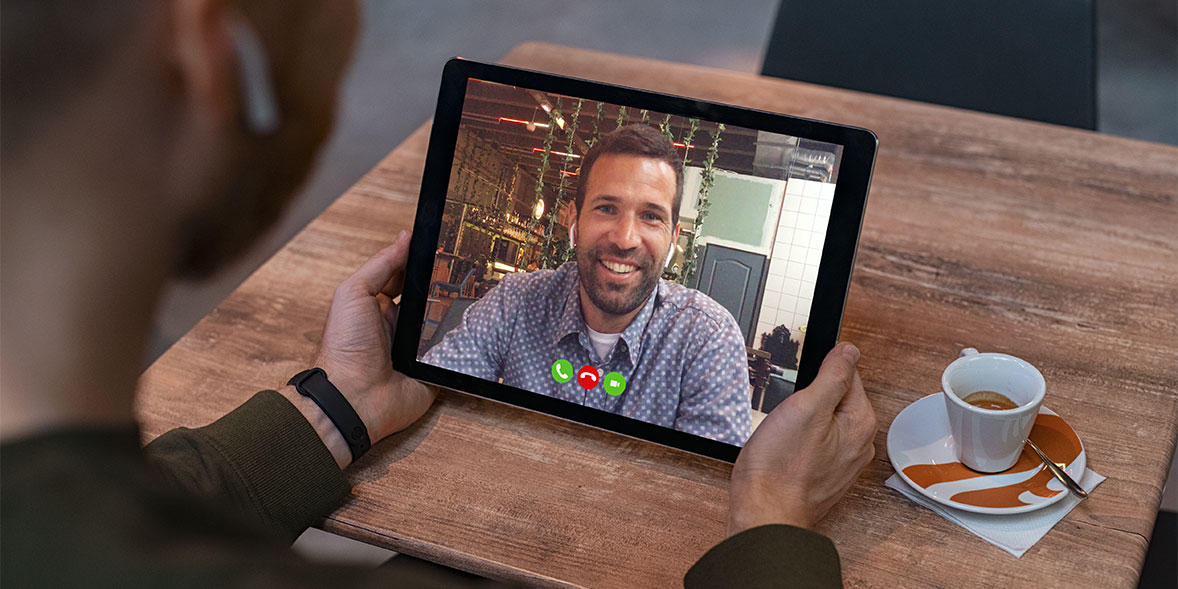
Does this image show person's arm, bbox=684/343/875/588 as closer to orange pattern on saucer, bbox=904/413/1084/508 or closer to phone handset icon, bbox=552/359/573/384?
orange pattern on saucer, bbox=904/413/1084/508

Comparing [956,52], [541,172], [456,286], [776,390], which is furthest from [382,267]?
[956,52]

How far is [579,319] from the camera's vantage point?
85cm

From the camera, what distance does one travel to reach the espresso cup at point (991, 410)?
754 mm

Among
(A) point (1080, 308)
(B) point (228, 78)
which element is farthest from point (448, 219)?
(A) point (1080, 308)

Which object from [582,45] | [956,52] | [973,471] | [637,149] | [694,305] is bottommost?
[973,471]

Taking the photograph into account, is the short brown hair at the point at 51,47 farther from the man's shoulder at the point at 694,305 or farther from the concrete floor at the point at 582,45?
the concrete floor at the point at 582,45

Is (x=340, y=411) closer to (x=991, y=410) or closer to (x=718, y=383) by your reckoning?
(x=718, y=383)

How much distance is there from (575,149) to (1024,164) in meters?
0.70

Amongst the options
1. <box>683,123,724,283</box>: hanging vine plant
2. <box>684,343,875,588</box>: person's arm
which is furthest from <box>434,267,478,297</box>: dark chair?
<box>684,343,875,588</box>: person's arm

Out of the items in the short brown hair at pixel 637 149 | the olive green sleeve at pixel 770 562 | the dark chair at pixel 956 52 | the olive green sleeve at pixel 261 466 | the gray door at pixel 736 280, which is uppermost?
the dark chair at pixel 956 52

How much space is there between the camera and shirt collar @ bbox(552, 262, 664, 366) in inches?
32.7

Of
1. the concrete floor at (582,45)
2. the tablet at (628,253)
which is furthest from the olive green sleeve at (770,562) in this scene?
the concrete floor at (582,45)

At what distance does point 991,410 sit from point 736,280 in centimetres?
25

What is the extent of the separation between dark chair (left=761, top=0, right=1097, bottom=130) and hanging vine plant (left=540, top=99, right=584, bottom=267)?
0.87 meters
